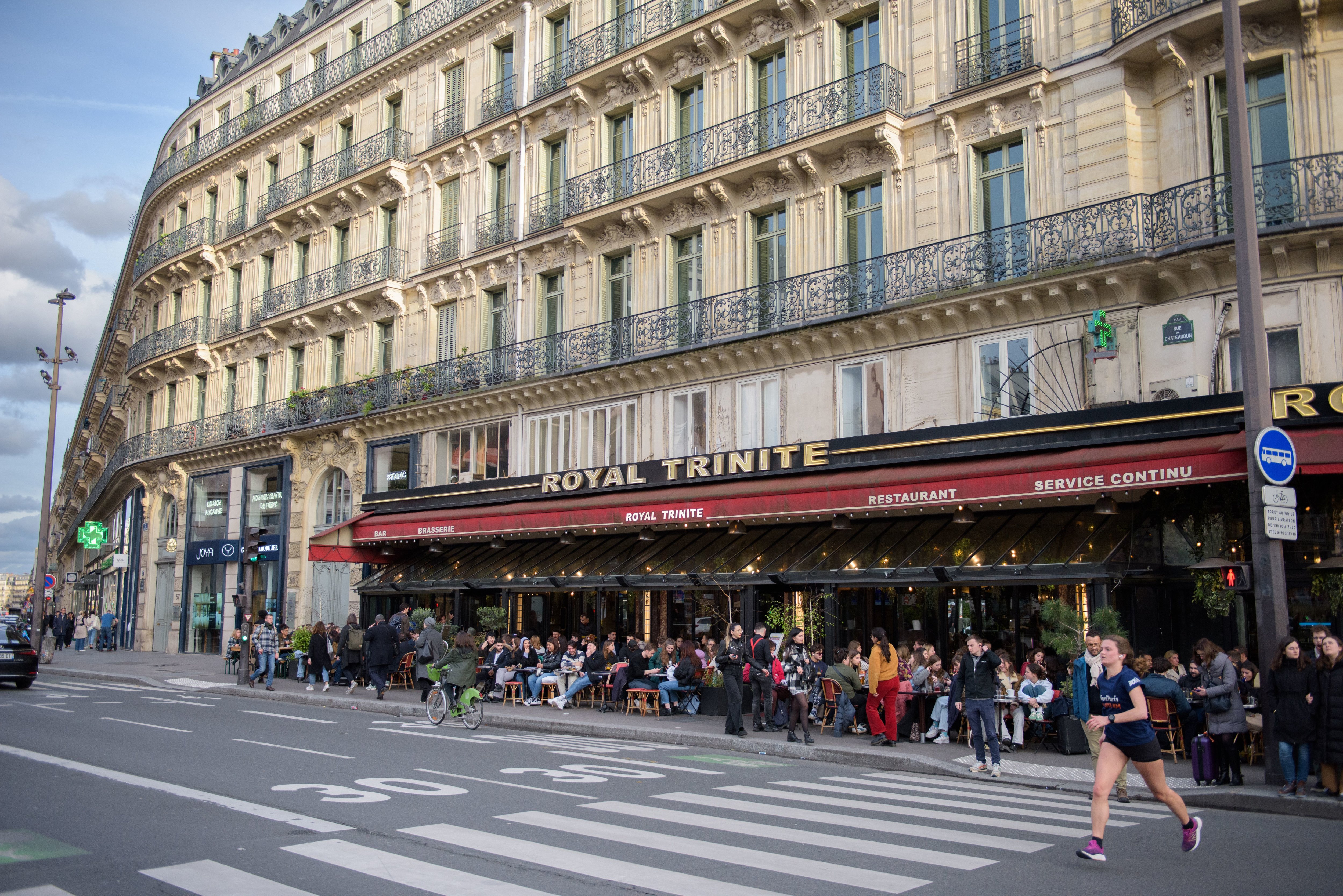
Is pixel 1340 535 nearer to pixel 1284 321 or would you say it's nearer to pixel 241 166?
pixel 1284 321

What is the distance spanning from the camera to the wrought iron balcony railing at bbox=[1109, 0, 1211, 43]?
1580 centimetres

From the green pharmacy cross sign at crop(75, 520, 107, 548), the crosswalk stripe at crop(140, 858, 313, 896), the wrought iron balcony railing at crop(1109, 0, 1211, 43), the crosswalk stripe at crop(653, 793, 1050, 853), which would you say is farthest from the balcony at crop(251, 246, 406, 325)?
the crosswalk stripe at crop(140, 858, 313, 896)

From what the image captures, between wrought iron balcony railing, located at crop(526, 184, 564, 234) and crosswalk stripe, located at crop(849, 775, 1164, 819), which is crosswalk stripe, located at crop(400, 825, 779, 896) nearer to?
crosswalk stripe, located at crop(849, 775, 1164, 819)

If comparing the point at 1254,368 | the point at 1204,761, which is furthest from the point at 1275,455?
the point at 1204,761

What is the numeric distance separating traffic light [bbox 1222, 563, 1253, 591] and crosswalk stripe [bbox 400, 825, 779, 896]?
32.6 feet

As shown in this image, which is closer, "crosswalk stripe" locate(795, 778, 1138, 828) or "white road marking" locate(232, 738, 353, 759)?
"crosswalk stripe" locate(795, 778, 1138, 828)

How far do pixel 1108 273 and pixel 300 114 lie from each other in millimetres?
27068

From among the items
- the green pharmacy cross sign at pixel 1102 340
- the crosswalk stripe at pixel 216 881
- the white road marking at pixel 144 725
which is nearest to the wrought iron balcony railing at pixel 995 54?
the green pharmacy cross sign at pixel 1102 340

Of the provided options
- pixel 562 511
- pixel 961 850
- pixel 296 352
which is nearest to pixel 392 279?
pixel 296 352

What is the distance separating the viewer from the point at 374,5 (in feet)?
106

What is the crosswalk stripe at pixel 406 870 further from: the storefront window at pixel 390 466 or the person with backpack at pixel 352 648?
the storefront window at pixel 390 466

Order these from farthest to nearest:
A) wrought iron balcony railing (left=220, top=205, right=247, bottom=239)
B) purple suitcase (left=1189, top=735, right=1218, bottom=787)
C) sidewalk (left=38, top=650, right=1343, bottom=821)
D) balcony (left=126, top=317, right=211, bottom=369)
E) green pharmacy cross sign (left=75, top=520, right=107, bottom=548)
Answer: green pharmacy cross sign (left=75, top=520, right=107, bottom=548) → balcony (left=126, top=317, right=211, bottom=369) → wrought iron balcony railing (left=220, top=205, right=247, bottom=239) → purple suitcase (left=1189, top=735, right=1218, bottom=787) → sidewalk (left=38, top=650, right=1343, bottom=821)

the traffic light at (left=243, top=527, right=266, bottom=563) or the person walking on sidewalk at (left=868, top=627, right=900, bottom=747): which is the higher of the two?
the traffic light at (left=243, top=527, right=266, bottom=563)

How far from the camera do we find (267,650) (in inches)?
929
